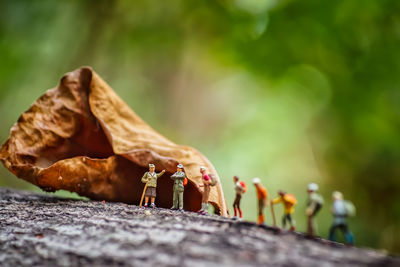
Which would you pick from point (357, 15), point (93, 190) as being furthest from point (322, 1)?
point (93, 190)

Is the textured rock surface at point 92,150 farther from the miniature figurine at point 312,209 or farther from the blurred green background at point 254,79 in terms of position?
the blurred green background at point 254,79

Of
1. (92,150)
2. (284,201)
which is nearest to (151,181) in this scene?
(92,150)

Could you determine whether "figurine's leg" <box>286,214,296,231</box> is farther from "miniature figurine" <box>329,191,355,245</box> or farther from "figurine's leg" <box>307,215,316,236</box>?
"miniature figurine" <box>329,191,355,245</box>

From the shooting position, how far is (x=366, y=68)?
195 inches

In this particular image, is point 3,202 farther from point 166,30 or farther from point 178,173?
point 166,30

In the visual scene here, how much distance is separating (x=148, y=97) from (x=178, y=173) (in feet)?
15.2

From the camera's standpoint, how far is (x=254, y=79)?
237 inches

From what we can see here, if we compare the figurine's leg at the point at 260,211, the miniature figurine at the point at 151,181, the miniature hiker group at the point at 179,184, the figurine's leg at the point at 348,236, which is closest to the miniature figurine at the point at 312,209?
the figurine's leg at the point at 348,236

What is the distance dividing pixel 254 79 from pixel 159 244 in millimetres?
4944

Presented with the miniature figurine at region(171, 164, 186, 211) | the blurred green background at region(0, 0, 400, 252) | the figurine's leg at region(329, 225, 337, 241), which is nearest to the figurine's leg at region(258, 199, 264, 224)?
the figurine's leg at region(329, 225, 337, 241)

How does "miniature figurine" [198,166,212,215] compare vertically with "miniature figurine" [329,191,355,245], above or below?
above

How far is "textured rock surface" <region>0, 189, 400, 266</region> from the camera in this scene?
4.60ft

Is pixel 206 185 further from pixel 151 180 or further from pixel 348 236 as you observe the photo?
pixel 348 236

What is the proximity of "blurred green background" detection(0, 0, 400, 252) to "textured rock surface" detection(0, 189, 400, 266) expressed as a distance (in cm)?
393
